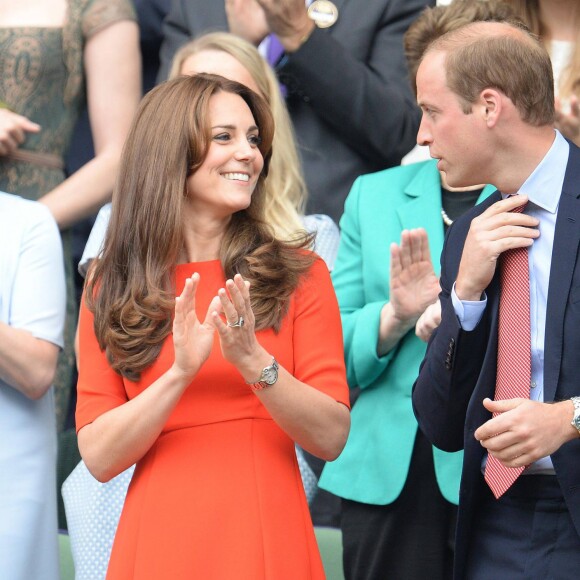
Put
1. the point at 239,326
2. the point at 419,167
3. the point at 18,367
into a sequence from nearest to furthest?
the point at 239,326
the point at 18,367
the point at 419,167

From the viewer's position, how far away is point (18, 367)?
354 cm

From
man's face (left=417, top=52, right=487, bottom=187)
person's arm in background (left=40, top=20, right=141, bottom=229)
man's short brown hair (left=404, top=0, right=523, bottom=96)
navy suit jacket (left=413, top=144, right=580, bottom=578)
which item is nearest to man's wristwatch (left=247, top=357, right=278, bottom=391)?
navy suit jacket (left=413, top=144, right=580, bottom=578)

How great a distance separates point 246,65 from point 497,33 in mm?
1473

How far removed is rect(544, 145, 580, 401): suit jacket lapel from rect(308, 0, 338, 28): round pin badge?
2.05m

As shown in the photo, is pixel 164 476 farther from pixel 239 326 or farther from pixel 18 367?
pixel 18 367

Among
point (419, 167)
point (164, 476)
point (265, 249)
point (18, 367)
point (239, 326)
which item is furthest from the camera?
point (419, 167)

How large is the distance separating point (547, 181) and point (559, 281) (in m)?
0.26

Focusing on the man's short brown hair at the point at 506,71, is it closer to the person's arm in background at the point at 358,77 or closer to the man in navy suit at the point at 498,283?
the man in navy suit at the point at 498,283

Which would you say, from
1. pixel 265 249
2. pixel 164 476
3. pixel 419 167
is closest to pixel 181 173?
pixel 265 249

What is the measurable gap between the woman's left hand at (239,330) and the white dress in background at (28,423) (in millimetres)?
915

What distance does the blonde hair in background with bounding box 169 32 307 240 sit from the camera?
408cm

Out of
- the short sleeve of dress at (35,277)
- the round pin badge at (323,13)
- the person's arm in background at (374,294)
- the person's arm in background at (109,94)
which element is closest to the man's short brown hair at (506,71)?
the person's arm in background at (374,294)

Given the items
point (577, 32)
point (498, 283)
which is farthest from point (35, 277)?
point (577, 32)

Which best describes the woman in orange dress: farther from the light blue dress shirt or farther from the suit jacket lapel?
the suit jacket lapel
